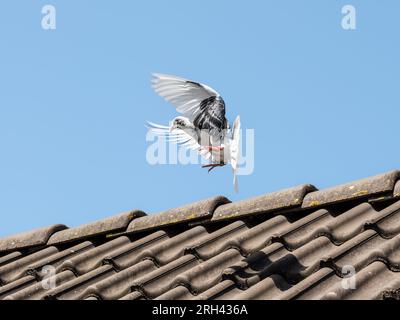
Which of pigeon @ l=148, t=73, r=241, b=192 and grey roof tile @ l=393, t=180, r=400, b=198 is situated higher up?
pigeon @ l=148, t=73, r=241, b=192

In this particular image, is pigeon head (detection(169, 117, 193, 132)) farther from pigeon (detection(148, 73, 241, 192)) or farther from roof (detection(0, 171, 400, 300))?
roof (detection(0, 171, 400, 300))

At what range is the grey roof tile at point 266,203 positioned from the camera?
5504mm

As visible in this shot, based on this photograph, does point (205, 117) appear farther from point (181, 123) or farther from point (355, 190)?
point (355, 190)

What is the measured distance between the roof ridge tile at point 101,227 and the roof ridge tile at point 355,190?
119 centimetres

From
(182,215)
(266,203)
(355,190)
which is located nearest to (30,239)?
(182,215)

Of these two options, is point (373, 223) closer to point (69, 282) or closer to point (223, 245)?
point (223, 245)

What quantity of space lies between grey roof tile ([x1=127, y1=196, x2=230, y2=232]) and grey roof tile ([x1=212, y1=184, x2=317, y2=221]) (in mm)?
93

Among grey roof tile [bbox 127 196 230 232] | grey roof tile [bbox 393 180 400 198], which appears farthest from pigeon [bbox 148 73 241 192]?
grey roof tile [bbox 393 180 400 198]

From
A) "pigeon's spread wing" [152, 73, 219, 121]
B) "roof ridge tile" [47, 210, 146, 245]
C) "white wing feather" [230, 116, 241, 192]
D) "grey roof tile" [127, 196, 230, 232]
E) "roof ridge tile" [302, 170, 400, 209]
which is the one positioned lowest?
"roof ridge tile" [47, 210, 146, 245]

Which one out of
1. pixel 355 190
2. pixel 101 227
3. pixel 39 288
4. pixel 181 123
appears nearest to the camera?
pixel 39 288

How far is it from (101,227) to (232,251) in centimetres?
136

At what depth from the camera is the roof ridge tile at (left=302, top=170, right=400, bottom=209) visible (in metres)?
5.22

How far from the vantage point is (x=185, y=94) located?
18.4 ft
